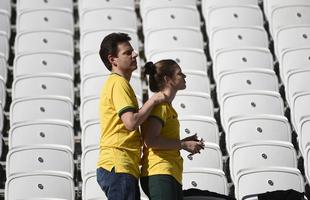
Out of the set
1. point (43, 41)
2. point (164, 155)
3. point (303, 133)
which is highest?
point (43, 41)

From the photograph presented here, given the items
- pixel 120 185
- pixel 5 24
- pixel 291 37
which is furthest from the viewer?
pixel 5 24

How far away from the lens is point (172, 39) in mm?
6863

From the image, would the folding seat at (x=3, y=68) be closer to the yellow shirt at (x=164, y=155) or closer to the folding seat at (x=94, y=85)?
the folding seat at (x=94, y=85)

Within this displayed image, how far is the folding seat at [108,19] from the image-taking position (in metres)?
7.16

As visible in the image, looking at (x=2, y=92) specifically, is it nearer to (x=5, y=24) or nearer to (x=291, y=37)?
(x=5, y=24)

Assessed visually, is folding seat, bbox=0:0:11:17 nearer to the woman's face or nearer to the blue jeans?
the woman's face

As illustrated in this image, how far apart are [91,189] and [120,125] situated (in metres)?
1.67

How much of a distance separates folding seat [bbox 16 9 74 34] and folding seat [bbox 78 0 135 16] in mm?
165

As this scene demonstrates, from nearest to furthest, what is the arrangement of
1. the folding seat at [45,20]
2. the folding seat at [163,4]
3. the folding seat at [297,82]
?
1. the folding seat at [297,82]
2. the folding seat at [45,20]
3. the folding seat at [163,4]

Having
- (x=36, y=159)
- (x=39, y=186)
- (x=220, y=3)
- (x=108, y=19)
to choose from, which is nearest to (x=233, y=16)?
(x=220, y=3)

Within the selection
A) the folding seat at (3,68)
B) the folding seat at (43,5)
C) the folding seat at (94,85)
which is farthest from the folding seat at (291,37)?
the folding seat at (3,68)

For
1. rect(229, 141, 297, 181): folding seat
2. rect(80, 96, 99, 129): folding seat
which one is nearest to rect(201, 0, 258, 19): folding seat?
rect(80, 96, 99, 129): folding seat

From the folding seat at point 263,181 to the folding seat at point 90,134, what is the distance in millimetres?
1082

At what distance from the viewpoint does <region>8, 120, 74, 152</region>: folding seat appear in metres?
5.68
